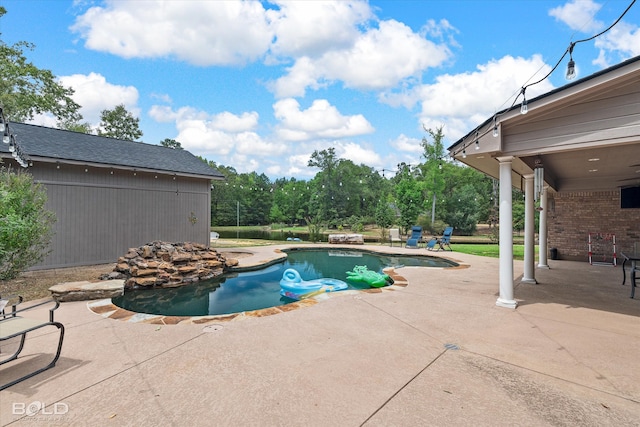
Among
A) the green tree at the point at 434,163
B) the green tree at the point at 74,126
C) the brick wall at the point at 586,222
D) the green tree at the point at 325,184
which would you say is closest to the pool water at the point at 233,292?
the brick wall at the point at 586,222

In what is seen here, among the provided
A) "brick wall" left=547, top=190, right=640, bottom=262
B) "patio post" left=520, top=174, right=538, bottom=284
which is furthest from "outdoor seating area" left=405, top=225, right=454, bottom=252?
"patio post" left=520, top=174, right=538, bottom=284

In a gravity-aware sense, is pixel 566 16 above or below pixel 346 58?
below

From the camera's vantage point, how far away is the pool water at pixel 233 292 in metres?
5.37

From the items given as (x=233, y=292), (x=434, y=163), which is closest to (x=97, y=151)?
(x=233, y=292)

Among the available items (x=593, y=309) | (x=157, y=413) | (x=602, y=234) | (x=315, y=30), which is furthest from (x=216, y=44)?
(x=602, y=234)

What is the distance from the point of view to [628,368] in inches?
107

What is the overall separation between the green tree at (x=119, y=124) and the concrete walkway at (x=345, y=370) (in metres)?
25.0

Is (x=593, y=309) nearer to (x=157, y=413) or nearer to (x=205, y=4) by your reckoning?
(x=157, y=413)

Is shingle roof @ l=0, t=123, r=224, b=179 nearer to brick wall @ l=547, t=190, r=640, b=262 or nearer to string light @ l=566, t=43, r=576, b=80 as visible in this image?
string light @ l=566, t=43, r=576, b=80

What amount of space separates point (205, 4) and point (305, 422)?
840cm

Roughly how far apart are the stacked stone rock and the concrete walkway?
2.00m

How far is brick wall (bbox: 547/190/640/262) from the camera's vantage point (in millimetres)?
9141

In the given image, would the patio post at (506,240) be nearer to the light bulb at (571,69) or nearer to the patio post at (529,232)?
the light bulb at (571,69)

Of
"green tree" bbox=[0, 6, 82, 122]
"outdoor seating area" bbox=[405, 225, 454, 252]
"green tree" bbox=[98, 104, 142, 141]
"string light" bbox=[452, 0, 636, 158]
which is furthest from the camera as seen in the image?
"green tree" bbox=[98, 104, 142, 141]
